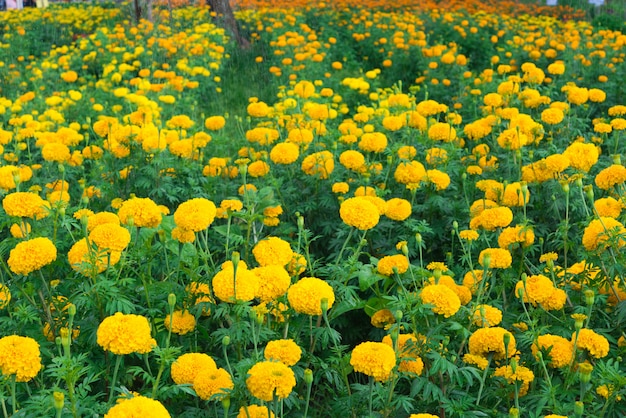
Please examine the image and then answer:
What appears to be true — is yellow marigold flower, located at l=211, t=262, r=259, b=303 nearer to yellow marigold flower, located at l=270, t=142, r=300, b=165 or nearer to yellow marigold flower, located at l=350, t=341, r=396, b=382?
yellow marigold flower, located at l=350, t=341, r=396, b=382

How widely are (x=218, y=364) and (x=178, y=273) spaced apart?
1.51 feet

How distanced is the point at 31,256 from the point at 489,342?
1526 millimetres

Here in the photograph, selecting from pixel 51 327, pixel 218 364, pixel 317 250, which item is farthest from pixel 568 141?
pixel 51 327

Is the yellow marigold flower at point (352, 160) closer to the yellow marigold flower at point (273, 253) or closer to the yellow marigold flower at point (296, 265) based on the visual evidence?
the yellow marigold flower at point (296, 265)

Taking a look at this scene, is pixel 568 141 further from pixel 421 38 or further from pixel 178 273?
pixel 421 38

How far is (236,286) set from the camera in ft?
7.27

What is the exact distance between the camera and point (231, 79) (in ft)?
29.8

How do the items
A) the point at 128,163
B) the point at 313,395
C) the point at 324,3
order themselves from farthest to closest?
the point at 324,3 < the point at 128,163 < the point at 313,395

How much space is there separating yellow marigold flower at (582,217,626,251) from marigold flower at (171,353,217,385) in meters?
1.47

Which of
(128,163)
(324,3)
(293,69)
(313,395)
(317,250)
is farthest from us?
(324,3)

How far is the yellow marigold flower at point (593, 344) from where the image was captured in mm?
2268

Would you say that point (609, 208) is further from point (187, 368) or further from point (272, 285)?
point (187, 368)

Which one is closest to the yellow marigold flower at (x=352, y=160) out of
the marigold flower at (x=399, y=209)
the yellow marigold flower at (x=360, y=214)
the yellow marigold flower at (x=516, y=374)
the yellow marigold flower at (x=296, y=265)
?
the marigold flower at (x=399, y=209)

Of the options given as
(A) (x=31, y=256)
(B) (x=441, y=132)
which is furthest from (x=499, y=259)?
(B) (x=441, y=132)
